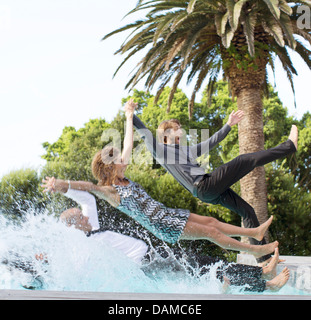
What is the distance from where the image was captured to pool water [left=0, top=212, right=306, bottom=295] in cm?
515

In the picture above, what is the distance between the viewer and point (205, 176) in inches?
204

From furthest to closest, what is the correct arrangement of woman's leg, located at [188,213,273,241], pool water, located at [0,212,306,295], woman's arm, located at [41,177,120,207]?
woman's leg, located at [188,213,273,241] < pool water, located at [0,212,306,295] < woman's arm, located at [41,177,120,207]

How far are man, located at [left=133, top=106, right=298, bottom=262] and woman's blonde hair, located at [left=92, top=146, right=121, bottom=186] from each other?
1.67 ft

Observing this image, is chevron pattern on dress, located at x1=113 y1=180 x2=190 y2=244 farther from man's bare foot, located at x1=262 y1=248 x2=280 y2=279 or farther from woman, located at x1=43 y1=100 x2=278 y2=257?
man's bare foot, located at x1=262 y1=248 x2=280 y2=279

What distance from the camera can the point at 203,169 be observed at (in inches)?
211

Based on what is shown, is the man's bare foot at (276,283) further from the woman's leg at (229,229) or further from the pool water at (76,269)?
the woman's leg at (229,229)

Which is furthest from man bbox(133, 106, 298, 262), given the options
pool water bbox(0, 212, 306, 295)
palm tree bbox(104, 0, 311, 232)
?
palm tree bbox(104, 0, 311, 232)

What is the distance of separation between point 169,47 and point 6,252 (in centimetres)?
836

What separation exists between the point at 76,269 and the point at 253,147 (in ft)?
25.6

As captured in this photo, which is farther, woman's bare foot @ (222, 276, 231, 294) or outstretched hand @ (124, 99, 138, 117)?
outstretched hand @ (124, 99, 138, 117)

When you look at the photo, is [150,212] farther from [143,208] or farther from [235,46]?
[235,46]

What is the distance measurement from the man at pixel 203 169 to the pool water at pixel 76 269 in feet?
3.00

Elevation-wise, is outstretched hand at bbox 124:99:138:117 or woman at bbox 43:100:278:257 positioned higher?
outstretched hand at bbox 124:99:138:117
